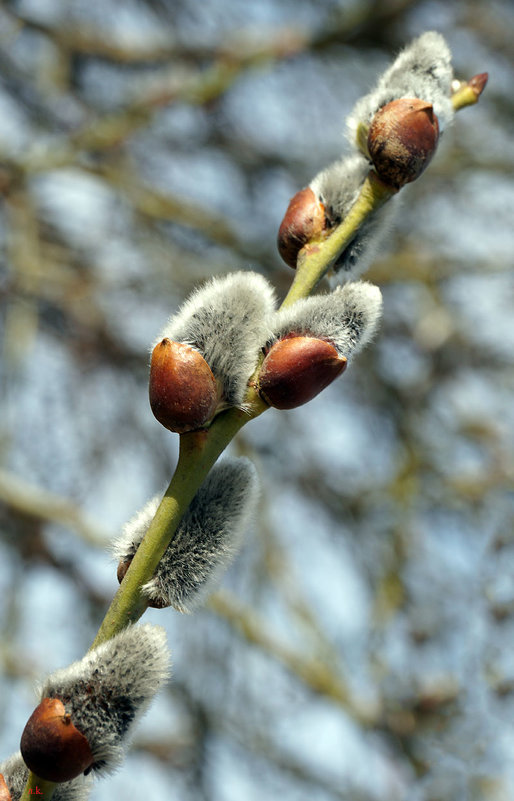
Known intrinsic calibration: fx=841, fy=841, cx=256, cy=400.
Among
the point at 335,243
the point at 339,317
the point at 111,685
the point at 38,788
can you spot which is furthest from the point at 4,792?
the point at 335,243

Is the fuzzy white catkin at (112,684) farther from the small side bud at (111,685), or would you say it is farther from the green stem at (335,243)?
the green stem at (335,243)

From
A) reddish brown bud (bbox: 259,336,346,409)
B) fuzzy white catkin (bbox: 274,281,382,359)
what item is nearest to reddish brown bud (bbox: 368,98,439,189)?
fuzzy white catkin (bbox: 274,281,382,359)


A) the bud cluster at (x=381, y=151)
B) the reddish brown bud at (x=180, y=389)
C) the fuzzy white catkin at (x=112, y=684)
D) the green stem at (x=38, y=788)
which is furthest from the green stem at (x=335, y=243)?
the green stem at (x=38, y=788)

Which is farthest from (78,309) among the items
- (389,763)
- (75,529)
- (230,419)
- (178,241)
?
(230,419)

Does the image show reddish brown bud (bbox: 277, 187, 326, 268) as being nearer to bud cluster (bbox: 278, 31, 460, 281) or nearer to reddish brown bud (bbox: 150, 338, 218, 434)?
bud cluster (bbox: 278, 31, 460, 281)

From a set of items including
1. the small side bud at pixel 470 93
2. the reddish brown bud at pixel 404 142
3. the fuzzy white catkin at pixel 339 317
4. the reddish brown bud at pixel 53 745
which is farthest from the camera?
the small side bud at pixel 470 93

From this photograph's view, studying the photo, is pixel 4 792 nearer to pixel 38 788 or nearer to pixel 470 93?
pixel 38 788
